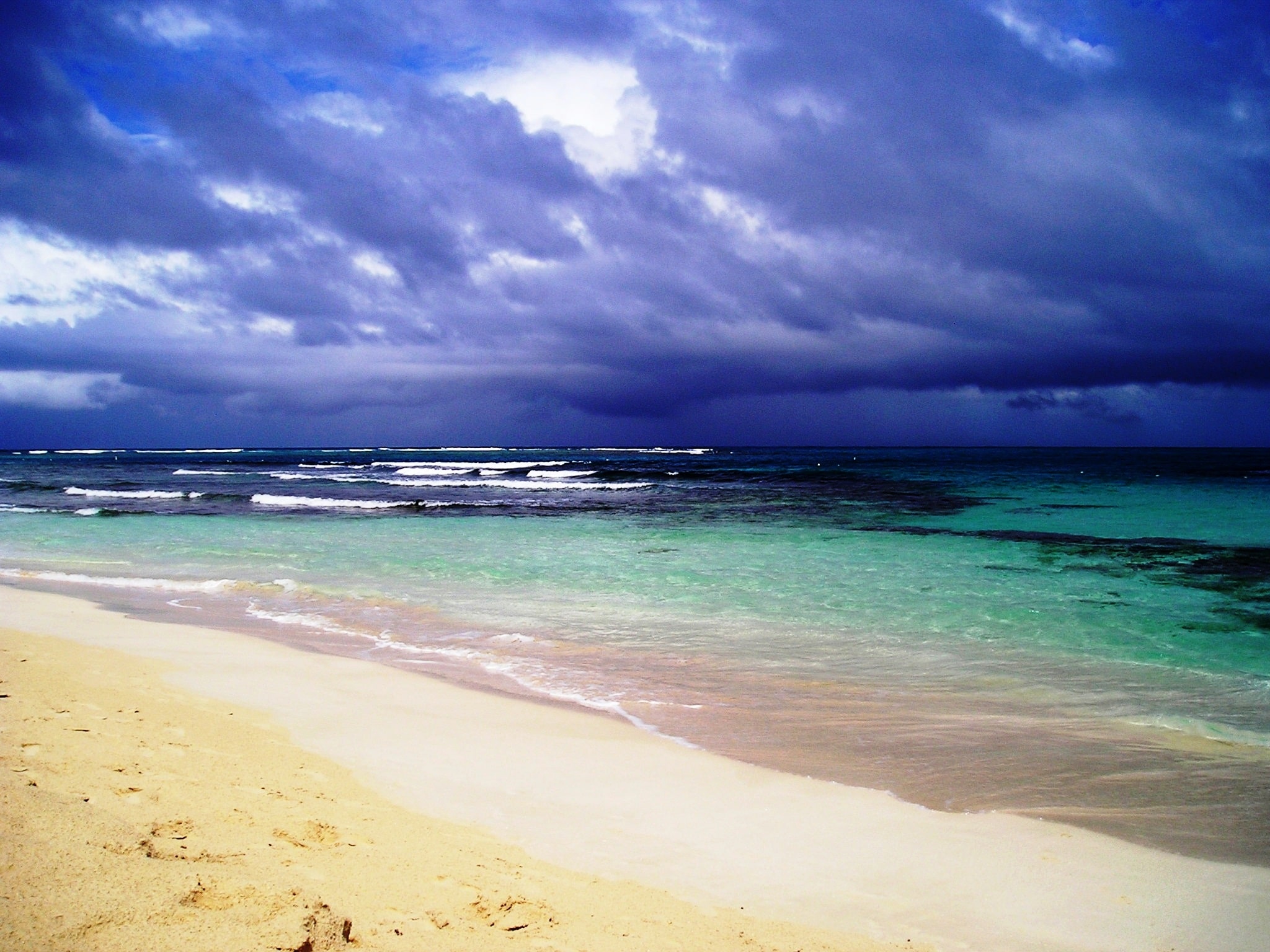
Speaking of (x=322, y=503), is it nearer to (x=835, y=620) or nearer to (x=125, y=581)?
(x=125, y=581)

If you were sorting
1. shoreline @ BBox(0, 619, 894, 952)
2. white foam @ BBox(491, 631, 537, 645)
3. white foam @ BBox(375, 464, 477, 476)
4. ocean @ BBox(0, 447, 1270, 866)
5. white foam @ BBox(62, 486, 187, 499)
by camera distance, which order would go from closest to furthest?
shoreline @ BBox(0, 619, 894, 952)
ocean @ BBox(0, 447, 1270, 866)
white foam @ BBox(491, 631, 537, 645)
white foam @ BBox(62, 486, 187, 499)
white foam @ BBox(375, 464, 477, 476)

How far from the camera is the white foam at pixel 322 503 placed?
2877 centimetres

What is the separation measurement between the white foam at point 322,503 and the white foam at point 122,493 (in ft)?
14.8

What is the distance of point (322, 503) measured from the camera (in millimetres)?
30406

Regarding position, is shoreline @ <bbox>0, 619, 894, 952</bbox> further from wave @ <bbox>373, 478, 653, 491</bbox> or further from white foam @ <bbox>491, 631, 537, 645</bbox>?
wave @ <bbox>373, 478, 653, 491</bbox>

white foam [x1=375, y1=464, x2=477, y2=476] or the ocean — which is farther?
white foam [x1=375, y1=464, x2=477, y2=476]

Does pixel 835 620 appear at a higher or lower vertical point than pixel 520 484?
lower

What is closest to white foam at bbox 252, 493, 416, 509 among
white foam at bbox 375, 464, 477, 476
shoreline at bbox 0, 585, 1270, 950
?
white foam at bbox 375, 464, 477, 476

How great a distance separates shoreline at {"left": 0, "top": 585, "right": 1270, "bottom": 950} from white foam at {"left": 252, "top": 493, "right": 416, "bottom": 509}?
23.9 m

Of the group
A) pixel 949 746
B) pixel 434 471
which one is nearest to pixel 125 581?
pixel 949 746

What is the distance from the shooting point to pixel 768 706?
21.3ft

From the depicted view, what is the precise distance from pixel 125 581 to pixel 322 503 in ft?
60.0

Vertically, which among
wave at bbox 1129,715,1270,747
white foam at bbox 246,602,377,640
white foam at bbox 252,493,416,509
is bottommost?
wave at bbox 1129,715,1270,747

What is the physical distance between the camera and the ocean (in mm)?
5312
